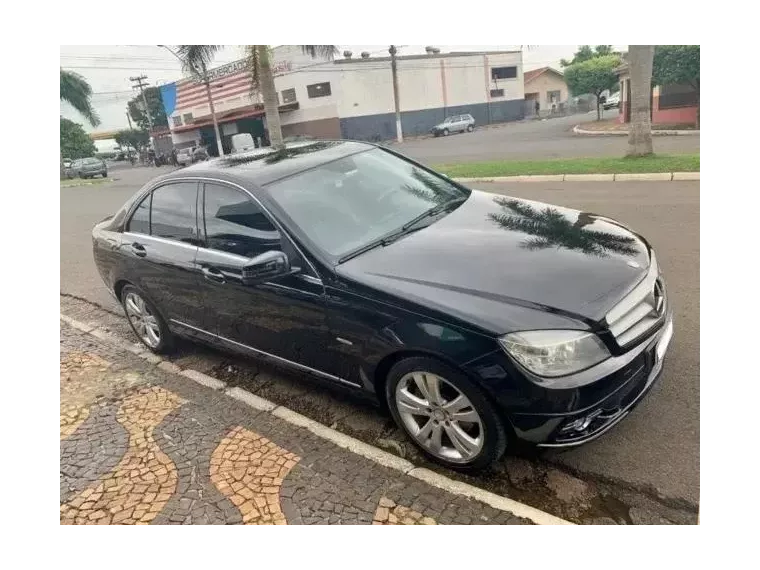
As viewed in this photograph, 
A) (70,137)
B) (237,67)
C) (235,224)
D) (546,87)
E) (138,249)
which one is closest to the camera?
(70,137)

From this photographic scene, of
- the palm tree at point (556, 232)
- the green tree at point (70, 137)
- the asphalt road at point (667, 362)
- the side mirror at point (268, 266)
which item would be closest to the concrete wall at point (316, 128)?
the asphalt road at point (667, 362)

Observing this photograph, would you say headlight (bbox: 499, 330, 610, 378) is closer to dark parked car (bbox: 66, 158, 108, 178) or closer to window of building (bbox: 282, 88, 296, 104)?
dark parked car (bbox: 66, 158, 108, 178)

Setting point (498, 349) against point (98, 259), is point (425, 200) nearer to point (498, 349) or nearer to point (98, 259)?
point (498, 349)

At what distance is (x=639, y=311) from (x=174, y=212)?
308 centimetres

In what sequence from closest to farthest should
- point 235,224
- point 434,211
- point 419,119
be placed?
point 235,224 → point 434,211 → point 419,119

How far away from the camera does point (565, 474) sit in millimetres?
2523

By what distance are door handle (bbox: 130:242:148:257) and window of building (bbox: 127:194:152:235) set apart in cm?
10

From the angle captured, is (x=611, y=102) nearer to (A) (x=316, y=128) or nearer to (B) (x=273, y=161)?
(A) (x=316, y=128)

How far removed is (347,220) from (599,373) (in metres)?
1.64

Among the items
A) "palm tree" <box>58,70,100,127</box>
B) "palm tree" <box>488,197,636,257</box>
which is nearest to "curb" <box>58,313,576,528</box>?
"palm tree" <box>488,197,636,257</box>

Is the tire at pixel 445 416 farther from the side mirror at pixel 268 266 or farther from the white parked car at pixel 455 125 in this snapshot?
the white parked car at pixel 455 125

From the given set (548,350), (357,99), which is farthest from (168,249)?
(357,99)

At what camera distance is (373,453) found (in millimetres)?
2803

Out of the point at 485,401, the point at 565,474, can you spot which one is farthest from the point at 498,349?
the point at 565,474
